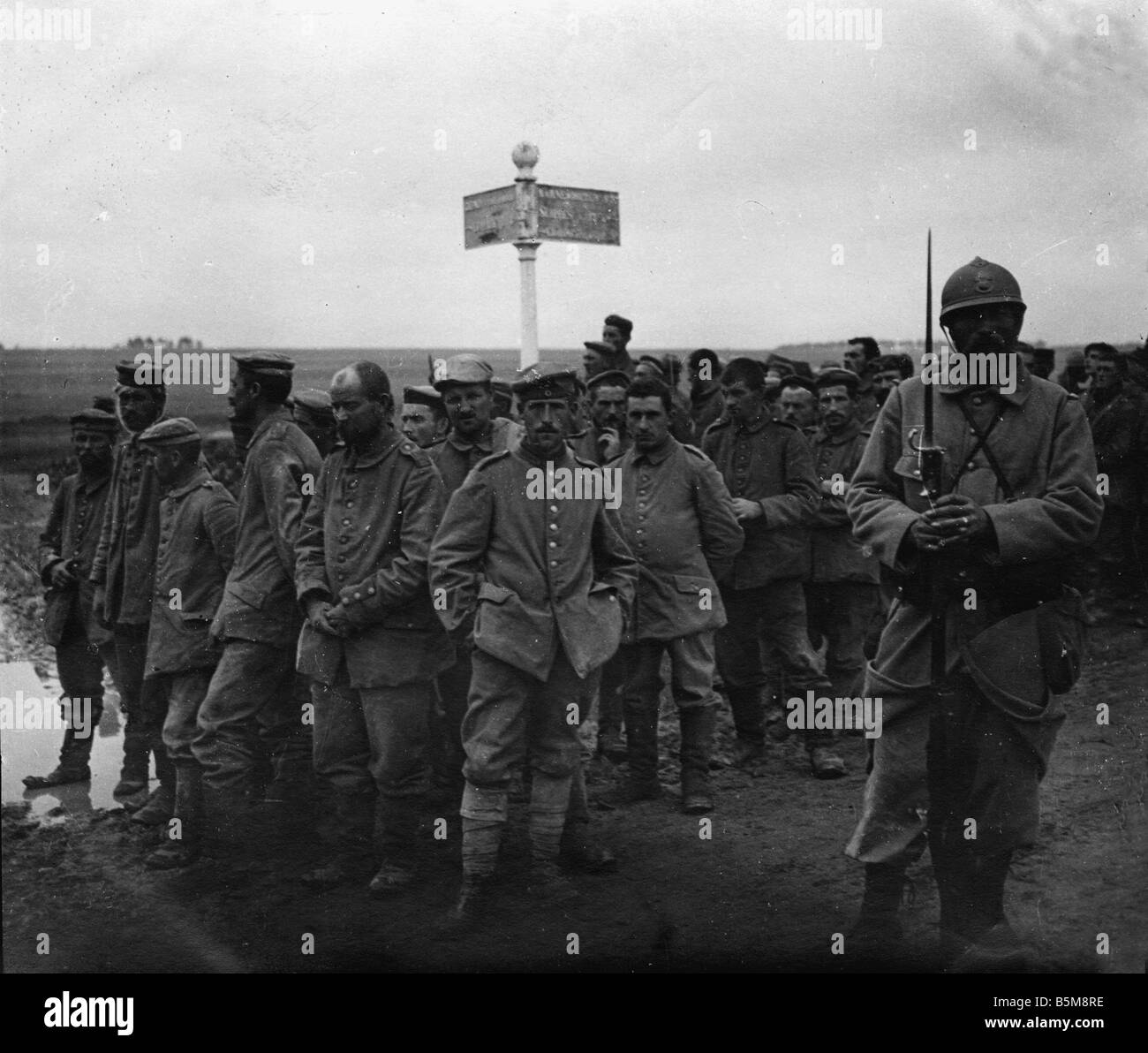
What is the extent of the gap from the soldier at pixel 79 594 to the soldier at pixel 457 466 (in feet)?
5.85

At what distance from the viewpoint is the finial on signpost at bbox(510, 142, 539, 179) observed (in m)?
5.99

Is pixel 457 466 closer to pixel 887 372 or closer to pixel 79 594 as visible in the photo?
pixel 79 594

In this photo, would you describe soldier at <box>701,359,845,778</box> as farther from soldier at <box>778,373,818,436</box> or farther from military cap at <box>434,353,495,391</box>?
military cap at <box>434,353,495,391</box>

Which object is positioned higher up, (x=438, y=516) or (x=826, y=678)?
(x=438, y=516)

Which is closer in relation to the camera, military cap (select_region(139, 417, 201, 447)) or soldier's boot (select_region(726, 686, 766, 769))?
military cap (select_region(139, 417, 201, 447))

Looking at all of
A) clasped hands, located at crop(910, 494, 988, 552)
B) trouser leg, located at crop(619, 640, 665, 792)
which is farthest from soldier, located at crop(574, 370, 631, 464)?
clasped hands, located at crop(910, 494, 988, 552)

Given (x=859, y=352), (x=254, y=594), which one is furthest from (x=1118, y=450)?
(x=254, y=594)

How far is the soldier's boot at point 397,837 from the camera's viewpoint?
5.12 m

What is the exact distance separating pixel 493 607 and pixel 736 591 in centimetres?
235

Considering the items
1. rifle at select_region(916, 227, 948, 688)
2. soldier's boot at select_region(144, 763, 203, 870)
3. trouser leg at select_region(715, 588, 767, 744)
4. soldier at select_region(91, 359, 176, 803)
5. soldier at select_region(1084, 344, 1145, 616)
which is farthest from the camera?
soldier at select_region(1084, 344, 1145, 616)

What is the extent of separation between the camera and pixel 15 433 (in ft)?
23.5

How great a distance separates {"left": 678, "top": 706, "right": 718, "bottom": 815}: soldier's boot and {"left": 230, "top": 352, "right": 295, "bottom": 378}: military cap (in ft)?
8.64
